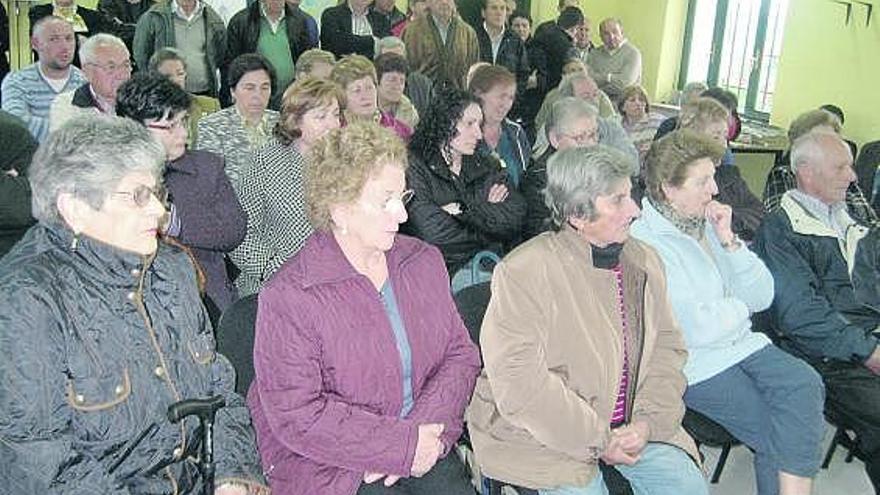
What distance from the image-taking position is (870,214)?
3.45 metres

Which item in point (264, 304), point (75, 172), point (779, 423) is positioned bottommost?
point (779, 423)

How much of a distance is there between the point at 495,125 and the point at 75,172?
280 centimetres

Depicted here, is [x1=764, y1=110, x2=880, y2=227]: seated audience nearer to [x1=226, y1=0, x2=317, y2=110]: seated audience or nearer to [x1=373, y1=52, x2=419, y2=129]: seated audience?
[x1=373, y1=52, x2=419, y2=129]: seated audience

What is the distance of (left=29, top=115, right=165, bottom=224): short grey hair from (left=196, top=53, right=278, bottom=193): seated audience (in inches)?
68.2

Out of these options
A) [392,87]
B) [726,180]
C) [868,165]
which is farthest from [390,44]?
[868,165]

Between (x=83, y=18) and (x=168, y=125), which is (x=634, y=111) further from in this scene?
(x=83, y=18)

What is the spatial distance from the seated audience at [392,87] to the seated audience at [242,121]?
→ 799mm

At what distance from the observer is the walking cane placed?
5.90 ft

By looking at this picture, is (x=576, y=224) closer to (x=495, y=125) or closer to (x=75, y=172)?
(x=75, y=172)

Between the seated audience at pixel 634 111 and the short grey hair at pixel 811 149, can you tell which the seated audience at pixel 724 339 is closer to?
the short grey hair at pixel 811 149

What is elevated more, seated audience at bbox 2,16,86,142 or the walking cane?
seated audience at bbox 2,16,86,142

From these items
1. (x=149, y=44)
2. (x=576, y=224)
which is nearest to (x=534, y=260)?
(x=576, y=224)

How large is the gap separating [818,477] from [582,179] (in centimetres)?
163

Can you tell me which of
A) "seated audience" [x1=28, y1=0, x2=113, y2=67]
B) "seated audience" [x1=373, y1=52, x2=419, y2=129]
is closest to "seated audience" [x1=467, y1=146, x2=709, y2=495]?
"seated audience" [x1=373, y1=52, x2=419, y2=129]
